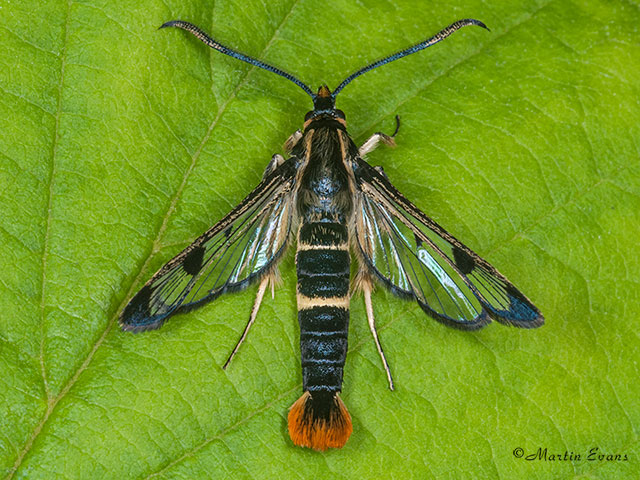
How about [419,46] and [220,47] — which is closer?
[220,47]

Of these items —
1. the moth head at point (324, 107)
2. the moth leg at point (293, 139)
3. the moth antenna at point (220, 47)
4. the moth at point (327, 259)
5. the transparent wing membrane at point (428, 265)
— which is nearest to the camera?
the moth at point (327, 259)

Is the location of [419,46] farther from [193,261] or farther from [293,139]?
[193,261]

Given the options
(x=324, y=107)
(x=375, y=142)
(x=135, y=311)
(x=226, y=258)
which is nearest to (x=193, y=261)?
(x=226, y=258)

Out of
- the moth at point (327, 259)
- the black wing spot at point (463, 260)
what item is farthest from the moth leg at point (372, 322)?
the black wing spot at point (463, 260)

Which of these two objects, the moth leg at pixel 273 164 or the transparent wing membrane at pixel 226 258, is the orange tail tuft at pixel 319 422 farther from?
the moth leg at pixel 273 164

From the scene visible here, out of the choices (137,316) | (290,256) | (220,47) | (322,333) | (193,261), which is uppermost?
(220,47)

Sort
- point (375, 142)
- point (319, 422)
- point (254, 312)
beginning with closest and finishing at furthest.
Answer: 1. point (319, 422)
2. point (254, 312)
3. point (375, 142)

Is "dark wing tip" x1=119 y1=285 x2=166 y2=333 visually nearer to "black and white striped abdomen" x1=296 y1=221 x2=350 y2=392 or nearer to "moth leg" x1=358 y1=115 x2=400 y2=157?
"black and white striped abdomen" x1=296 y1=221 x2=350 y2=392
